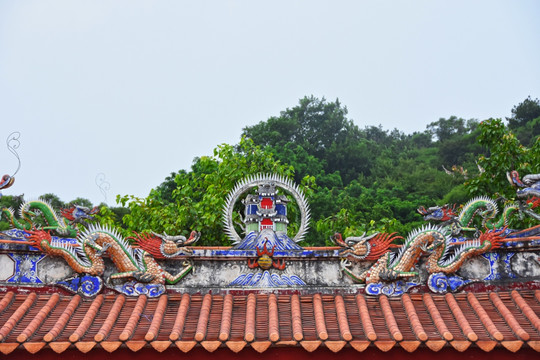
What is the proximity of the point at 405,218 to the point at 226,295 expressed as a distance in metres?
23.1

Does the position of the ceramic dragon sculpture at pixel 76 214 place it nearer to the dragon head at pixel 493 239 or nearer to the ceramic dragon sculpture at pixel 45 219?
the ceramic dragon sculpture at pixel 45 219

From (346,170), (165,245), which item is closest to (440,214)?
(165,245)

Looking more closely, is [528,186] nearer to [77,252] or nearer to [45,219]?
[77,252]

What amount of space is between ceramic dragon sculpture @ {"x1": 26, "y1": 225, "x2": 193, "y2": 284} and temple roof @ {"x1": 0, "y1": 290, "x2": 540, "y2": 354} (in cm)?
32

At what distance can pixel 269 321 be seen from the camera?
7.86 metres

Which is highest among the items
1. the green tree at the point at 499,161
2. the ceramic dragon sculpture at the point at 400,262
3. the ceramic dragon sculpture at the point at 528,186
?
the green tree at the point at 499,161

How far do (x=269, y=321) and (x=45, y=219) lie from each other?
13.8ft

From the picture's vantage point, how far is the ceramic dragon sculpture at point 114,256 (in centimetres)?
874

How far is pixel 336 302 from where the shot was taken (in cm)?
844

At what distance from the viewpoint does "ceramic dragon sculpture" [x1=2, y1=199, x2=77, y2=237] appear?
9.91m

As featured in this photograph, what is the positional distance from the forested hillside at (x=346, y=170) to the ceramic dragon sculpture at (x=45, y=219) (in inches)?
→ 240

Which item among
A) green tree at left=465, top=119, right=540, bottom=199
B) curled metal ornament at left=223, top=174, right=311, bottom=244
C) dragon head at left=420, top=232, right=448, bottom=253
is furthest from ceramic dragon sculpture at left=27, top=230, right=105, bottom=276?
green tree at left=465, top=119, right=540, bottom=199

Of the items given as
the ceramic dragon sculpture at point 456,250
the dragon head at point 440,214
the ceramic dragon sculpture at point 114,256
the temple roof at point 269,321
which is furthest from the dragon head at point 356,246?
the ceramic dragon sculpture at point 114,256

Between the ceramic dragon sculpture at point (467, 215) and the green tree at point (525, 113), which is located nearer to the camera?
the ceramic dragon sculpture at point (467, 215)
